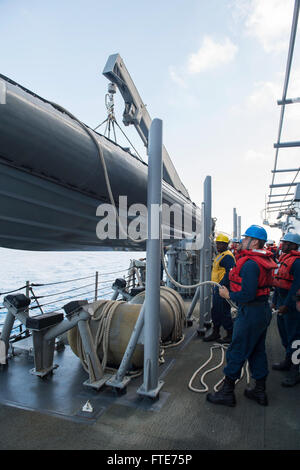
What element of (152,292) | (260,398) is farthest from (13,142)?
(260,398)

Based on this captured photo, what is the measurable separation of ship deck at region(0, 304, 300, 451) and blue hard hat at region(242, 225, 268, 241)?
1350 mm

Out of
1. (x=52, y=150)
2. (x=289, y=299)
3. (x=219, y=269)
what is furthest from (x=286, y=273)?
(x=52, y=150)

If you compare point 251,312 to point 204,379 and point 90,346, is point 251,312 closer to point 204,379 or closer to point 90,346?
point 204,379

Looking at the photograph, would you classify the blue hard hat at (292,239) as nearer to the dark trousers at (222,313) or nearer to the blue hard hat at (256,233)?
the blue hard hat at (256,233)

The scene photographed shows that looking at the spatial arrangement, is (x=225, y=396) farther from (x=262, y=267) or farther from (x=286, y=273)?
(x=286, y=273)

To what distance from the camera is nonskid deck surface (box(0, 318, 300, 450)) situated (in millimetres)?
1895

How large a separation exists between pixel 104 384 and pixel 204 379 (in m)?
0.95

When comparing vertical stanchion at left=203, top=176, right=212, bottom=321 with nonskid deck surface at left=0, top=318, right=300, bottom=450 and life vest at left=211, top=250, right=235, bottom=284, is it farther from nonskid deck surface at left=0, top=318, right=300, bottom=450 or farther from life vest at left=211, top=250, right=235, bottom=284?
nonskid deck surface at left=0, top=318, right=300, bottom=450

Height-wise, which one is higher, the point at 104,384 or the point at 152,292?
the point at 152,292

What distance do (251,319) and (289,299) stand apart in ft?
2.74

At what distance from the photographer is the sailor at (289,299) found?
297 cm

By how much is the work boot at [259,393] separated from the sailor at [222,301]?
1442 millimetres

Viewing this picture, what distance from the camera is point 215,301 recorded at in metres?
4.10
